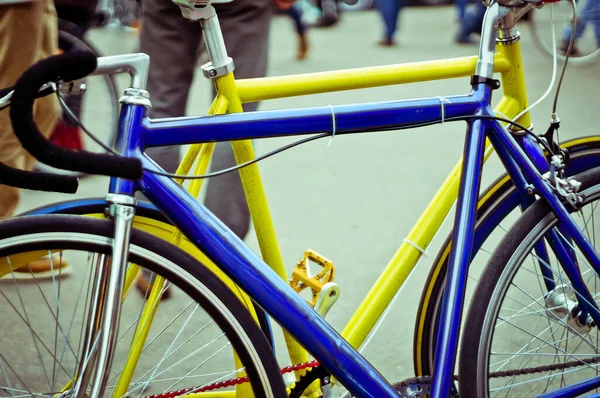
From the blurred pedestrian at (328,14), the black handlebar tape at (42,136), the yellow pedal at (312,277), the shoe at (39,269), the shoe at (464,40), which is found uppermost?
the blurred pedestrian at (328,14)

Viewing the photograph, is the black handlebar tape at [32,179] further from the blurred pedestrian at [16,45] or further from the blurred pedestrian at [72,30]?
the blurred pedestrian at [72,30]

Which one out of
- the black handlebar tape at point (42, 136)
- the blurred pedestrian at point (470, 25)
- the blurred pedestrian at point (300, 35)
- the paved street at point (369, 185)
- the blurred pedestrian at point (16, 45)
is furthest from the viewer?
the blurred pedestrian at point (470, 25)

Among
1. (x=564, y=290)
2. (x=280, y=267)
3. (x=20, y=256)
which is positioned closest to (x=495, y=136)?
(x=564, y=290)

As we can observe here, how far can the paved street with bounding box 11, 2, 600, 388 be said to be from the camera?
3.07 meters

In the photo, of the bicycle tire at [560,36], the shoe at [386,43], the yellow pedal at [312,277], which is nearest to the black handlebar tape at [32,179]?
the yellow pedal at [312,277]

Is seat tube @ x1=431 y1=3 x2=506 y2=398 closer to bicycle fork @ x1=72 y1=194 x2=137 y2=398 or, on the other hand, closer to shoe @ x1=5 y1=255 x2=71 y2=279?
bicycle fork @ x1=72 y1=194 x2=137 y2=398

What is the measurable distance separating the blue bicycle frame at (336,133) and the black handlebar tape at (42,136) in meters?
0.11

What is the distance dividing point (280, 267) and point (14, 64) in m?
1.26

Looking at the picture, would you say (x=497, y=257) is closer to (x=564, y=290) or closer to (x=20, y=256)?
(x=564, y=290)

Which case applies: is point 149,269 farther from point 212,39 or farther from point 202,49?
point 202,49

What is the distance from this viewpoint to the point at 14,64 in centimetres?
245

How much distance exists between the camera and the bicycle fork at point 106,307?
1302 millimetres

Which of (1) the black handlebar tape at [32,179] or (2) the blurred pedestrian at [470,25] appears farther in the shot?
(2) the blurred pedestrian at [470,25]

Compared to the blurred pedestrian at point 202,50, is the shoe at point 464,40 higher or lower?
higher
